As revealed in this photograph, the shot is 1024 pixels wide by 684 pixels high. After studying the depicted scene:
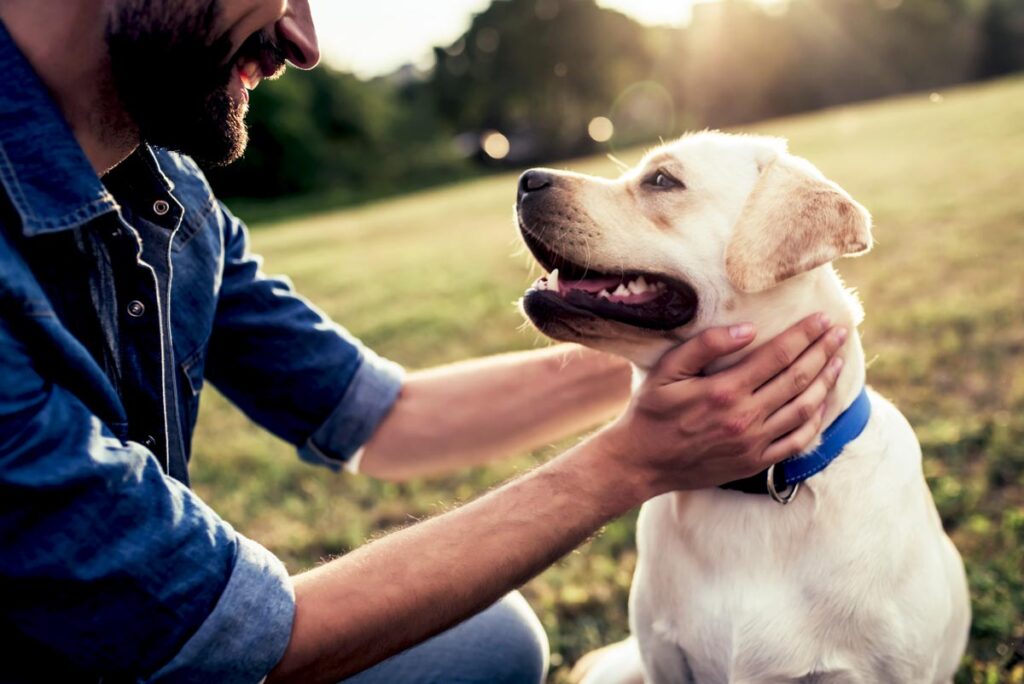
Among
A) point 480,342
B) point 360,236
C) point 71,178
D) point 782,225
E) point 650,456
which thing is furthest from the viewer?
point 360,236

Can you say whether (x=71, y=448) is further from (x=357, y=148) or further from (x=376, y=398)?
(x=357, y=148)

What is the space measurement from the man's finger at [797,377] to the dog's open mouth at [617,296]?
0.32 metres

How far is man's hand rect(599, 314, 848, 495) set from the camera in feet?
6.90

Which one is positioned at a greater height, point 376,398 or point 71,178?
point 71,178

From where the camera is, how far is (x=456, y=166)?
45250 mm

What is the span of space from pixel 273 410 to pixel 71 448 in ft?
4.25

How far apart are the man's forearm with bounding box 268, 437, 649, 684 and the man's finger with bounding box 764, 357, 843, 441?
344 millimetres

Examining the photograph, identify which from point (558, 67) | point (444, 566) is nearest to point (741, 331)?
point (444, 566)

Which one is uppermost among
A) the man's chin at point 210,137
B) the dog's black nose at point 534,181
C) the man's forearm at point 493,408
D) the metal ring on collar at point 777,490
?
the man's chin at point 210,137

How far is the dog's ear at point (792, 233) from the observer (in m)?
2.21

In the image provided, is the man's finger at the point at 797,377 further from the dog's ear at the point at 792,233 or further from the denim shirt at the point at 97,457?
the denim shirt at the point at 97,457

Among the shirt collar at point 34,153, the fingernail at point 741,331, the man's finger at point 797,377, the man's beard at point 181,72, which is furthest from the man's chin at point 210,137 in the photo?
Result: the man's finger at point 797,377

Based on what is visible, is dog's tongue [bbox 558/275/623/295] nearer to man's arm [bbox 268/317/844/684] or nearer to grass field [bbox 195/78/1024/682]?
man's arm [bbox 268/317/844/684]

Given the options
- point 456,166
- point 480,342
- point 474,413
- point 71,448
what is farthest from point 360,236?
point 456,166
